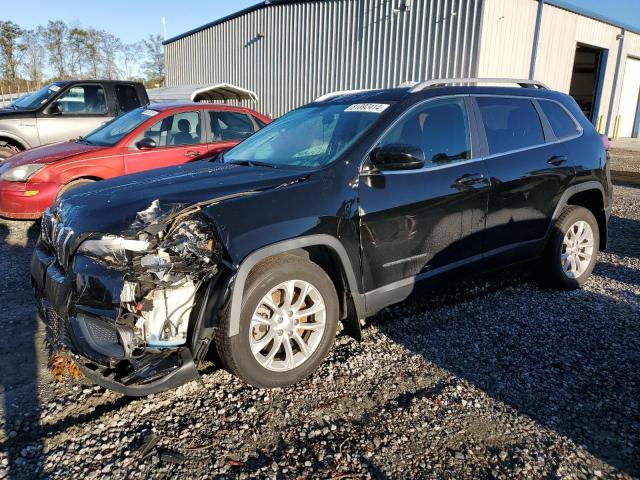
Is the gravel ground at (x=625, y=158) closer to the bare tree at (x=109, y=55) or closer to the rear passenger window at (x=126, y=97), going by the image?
the rear passenger window at (x=126, y=97)

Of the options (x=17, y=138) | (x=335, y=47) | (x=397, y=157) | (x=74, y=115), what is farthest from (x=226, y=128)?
(x=335, y=47)

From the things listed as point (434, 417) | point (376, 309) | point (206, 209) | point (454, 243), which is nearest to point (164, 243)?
point (206, 209)

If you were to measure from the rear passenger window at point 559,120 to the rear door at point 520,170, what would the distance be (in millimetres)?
87

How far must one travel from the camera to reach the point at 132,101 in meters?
9.32

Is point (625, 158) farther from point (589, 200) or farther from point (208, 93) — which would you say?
point (589, 200)

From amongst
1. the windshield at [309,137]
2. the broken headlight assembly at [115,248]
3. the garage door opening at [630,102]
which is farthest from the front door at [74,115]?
the garage door opening at [630,102]

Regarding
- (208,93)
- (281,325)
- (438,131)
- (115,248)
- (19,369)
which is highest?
(208,93)

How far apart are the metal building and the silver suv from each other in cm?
811

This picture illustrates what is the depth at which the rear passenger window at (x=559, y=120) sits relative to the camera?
14.1 ft

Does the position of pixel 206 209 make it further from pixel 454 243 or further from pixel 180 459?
pixel 454 243

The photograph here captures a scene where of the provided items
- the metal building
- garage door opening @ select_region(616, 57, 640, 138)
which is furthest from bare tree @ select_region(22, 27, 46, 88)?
garage door opening @ select_region(616, 57, 640, 138)

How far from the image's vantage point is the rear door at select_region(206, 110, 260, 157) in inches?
272

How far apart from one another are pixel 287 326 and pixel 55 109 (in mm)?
7787

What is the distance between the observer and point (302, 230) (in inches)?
110
